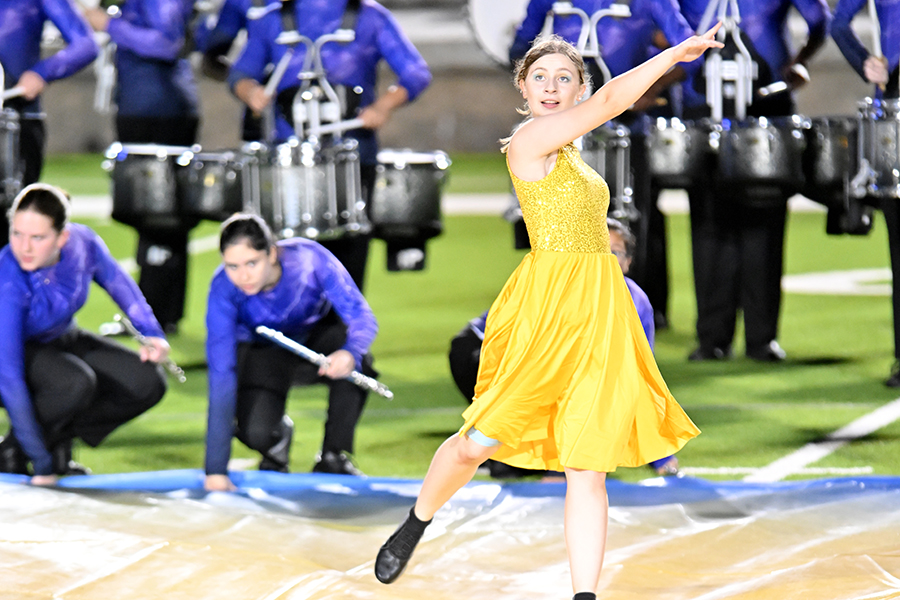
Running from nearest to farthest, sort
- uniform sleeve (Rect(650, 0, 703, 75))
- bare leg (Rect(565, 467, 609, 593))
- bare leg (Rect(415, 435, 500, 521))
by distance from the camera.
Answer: bare leg (Rect(565, 467, 609, 593)), bare leg (Rect(415, 435, 500, 521)), uniform sleeve (Rect(650, 0, 703, 75))

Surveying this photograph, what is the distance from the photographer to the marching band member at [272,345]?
423 centimetres

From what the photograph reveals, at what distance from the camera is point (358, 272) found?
5.95 meters

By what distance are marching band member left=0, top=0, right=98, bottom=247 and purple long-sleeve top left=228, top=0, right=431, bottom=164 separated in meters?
0.69

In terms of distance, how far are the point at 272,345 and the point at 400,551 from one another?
1.51 m

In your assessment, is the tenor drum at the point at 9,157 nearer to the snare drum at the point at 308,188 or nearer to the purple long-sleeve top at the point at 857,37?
the snare drum at the point at 308,188

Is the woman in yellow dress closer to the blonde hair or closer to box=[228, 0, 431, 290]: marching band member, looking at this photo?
the blonde hair

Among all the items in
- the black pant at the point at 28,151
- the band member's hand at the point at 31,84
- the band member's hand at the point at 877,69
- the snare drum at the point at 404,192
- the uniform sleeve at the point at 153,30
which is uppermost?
the uniform sleeve at the point at 153,30

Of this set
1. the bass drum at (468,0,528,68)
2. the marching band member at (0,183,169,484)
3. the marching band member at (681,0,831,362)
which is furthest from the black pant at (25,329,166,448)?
the bass drum at (468,0,528,68)

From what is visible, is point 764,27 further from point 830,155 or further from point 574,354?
point 574,354

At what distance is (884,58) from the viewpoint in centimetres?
505

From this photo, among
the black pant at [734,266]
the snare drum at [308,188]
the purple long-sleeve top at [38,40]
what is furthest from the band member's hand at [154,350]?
the black pant at [734,266]

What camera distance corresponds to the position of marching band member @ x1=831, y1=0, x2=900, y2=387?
5.05 meters

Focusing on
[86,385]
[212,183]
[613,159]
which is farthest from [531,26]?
[86,385]

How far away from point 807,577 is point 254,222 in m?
2.07
